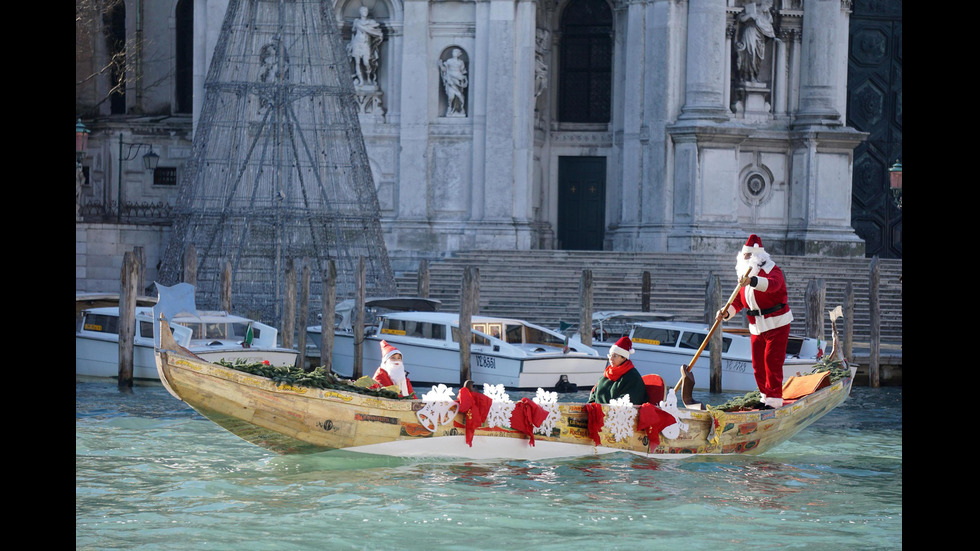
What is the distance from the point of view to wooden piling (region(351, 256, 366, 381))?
2025 cm

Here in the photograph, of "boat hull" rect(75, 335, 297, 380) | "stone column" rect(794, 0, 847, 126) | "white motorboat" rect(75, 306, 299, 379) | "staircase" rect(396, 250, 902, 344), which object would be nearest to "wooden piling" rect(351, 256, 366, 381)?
"white motorboat" rect(75, 306, 299, 379)

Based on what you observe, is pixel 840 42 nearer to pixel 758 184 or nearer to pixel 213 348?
pixel 758 184

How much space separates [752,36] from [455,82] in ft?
22.1

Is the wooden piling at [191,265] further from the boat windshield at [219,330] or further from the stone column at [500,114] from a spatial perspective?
the stone column at [500,114]

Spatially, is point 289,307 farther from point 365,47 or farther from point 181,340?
point 365,47

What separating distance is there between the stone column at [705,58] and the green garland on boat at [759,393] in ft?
42.5

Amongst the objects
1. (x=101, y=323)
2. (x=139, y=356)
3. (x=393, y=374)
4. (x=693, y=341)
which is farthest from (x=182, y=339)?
(x=693, y=341)

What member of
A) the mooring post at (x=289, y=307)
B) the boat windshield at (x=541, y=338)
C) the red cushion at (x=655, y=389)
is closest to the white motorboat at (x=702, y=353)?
the boat windshield at (x=541, y=338)

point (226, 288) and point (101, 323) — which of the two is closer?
point (101, 323)

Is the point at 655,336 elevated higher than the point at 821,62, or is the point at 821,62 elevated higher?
the point at 821,62

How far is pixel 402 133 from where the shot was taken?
92.4 feet

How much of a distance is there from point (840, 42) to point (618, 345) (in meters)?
18.0

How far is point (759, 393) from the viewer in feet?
45.5
